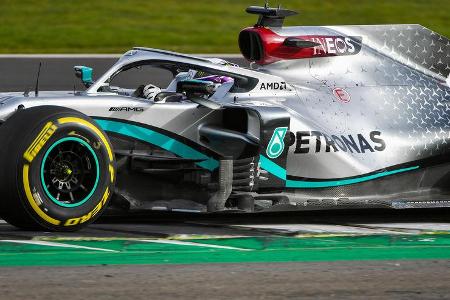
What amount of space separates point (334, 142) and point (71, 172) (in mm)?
2093

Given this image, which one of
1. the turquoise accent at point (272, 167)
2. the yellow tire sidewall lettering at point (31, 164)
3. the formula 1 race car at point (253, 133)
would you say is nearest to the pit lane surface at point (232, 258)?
the yellow tire sidewall lettering at point (31, 164)

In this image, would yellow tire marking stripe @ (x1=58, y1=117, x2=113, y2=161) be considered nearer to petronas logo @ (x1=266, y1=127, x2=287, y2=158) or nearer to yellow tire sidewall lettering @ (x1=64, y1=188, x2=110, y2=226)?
yellow tire sidewall lettering @ (x1=64, y1=188, x2=110, y2=226)

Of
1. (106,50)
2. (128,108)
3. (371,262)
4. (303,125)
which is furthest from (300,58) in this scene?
(106,50)

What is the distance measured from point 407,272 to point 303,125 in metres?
2.09

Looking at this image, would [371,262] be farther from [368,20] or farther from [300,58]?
[368,20]

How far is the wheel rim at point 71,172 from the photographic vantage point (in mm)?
8008

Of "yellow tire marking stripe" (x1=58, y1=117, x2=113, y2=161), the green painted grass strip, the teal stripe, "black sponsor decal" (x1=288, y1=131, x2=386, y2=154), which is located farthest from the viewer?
"black sponsor decal" (x1=288, y1=131, x2=386, y2=154)

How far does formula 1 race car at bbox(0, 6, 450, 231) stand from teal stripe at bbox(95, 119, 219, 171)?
1 centimetres

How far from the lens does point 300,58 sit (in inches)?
365

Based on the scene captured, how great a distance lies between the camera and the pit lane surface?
6418mm

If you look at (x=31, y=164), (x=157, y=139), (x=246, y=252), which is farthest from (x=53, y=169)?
(x=246, y=252)

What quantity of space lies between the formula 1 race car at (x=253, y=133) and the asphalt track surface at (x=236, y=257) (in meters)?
0.24

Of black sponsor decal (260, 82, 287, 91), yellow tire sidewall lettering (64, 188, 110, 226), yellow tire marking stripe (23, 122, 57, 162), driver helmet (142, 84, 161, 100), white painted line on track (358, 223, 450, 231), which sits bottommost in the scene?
white painted line on track (358, 223, 450, 231)

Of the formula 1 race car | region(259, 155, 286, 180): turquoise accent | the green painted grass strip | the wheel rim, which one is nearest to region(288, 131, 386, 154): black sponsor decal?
the formula 1 race car
